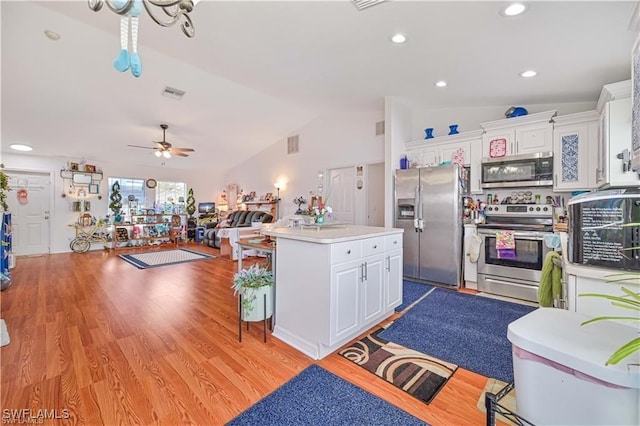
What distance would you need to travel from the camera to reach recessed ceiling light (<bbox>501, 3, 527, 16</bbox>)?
81.1 inches

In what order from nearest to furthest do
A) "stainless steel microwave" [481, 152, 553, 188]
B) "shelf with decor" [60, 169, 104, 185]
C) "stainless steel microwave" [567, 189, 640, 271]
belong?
"stainless steel microwave" [567, 189, 640, 271]
"stainless steel microwave" [481, 152, 553, 188]
"shelf with decor" [60, 169, 104, 185]

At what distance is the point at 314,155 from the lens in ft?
21.1

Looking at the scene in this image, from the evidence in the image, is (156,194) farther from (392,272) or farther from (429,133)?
(392,272)

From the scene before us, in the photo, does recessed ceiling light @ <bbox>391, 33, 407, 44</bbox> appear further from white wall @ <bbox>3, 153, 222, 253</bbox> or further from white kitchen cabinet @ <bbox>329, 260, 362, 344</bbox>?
white wall @ <bbox>3, 153, 222, 253</bbox>

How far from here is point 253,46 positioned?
3.17 m

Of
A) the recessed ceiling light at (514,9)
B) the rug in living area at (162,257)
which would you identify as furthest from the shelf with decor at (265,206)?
the recessed ceiling light at (514,9)

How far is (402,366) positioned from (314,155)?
516cm

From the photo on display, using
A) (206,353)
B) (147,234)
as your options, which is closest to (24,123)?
(147,234)

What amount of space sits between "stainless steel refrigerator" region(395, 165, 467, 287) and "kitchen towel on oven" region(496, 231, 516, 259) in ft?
1.58

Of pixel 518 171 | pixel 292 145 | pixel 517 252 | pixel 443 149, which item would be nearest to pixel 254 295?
pixel 517 252

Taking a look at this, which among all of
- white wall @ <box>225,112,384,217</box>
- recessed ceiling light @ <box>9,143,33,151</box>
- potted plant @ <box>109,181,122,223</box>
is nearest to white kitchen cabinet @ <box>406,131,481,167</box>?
white wall @ <box>225,112,384,217</box>

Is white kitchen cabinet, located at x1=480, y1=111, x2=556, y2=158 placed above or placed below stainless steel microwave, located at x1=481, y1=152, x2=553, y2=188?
above

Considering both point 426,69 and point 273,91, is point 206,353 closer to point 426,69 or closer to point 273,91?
point 426,69

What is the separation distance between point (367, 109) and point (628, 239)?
4.61 meters
